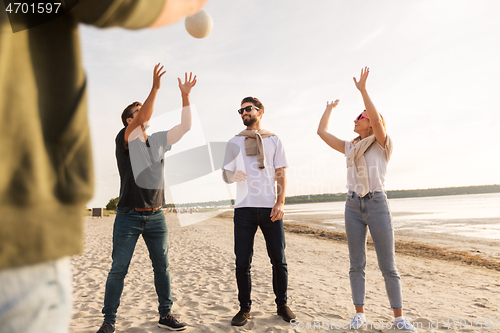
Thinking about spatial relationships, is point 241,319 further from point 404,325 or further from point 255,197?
point 404,325

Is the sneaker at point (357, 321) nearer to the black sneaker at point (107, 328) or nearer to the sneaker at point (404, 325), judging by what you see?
the sneaker at point (404, 325)

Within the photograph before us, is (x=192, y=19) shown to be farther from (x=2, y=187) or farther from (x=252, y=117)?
(x=2, y=187)

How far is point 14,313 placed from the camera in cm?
63

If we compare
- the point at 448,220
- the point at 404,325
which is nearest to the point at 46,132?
the point at 404,325

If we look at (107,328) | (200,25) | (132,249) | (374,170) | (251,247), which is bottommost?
(107,328)

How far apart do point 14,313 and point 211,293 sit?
5065mm

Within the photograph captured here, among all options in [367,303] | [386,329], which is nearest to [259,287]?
[367,303]

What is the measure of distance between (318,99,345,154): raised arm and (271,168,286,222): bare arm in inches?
29.9

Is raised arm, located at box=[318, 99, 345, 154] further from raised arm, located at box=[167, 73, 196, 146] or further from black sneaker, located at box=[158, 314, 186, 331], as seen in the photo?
black sneaker, located at box=[158, 314, 186, 331]

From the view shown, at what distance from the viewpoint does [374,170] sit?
12.0 ft

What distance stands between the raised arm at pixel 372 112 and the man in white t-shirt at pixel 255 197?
47.9 inches

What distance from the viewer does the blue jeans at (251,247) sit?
3.83 metres

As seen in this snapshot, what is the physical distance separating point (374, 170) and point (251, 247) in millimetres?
1835

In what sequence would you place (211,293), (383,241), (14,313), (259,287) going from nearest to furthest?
(14,313) → (383,241) → (211,293) → (259,287)
